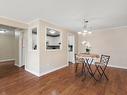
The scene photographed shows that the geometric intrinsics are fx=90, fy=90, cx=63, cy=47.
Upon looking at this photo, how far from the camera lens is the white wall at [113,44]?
15.9 feet

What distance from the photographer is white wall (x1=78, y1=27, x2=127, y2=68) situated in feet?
15.9

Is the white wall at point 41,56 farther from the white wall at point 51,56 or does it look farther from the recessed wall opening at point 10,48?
the recessed wall opening at point 10,48

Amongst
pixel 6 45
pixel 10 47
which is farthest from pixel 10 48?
pixel 6 45

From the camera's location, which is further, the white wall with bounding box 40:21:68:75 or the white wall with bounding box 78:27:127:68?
the white wall with bounding box 78:27:127:68

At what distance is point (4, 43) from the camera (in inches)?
257

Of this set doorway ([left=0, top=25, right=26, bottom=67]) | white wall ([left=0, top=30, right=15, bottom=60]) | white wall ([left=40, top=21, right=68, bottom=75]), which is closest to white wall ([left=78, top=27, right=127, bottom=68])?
white wall ([left=40, top=21, right=68, bottom=75])

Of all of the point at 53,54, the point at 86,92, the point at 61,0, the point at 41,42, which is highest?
the point at 61,0

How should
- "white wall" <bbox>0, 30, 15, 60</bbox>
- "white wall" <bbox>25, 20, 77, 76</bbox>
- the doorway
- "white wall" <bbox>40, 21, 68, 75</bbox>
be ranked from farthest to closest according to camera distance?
1. "white wall" <bbox>0, 30, 15, 60</bbox>
2. the doorway
3. "white wall" <bbox>40, 21, 68, 75</bbox>
4. "white wall" <bbox>25, 20, 77, 76</bbox>

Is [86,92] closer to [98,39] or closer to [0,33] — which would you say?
[98,39]

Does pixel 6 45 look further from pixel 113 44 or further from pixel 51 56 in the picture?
pixel 113 44

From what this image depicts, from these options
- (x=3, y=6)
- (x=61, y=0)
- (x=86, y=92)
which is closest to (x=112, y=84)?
(x=86, y=92)

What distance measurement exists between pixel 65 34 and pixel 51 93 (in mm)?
3508

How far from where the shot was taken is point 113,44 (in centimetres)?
512

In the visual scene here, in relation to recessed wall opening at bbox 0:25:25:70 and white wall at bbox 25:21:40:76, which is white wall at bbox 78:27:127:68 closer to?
white wall at bbox 25:21:40:76
